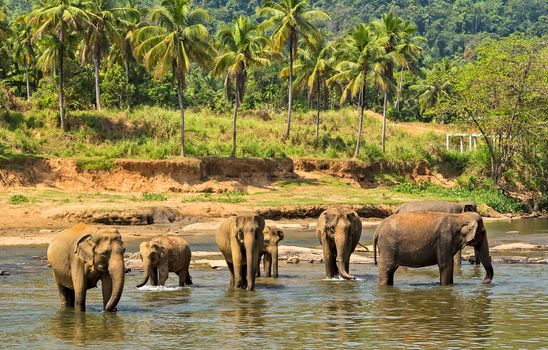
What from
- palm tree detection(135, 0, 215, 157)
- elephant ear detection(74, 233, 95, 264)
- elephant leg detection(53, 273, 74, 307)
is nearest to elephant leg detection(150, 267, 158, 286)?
elephant leg detection(53, 273, 74, 307)

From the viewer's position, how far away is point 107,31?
6912 cm

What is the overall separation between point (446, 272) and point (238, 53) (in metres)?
40.8

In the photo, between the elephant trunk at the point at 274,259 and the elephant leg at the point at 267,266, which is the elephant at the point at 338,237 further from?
the elephant leg at the point at 267,266

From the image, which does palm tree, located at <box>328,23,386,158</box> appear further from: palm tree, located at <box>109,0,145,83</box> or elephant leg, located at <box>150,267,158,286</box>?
elephant leg, located at <box>150,267,158,286</box>

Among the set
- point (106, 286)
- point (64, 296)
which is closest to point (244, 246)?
point (64, 296)

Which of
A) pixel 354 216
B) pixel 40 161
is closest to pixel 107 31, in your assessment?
pixel 40 161

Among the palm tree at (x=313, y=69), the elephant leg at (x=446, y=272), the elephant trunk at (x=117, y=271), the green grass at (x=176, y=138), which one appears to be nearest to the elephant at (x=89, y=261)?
the elephant trunk at (x=117, y=271)

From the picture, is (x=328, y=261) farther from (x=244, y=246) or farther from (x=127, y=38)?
(x=127, y=38)

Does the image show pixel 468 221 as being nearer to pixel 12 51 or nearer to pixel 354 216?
pixel 354 216

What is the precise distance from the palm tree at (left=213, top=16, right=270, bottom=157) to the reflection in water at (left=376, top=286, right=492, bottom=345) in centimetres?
3986

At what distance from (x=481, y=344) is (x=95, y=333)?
276 inches

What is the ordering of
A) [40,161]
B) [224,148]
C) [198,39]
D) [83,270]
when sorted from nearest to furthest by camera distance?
[83,270]
[40,161]
[198,39]
[224,148]

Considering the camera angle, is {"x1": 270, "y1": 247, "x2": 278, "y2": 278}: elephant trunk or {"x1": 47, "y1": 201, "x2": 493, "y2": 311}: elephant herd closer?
{"x1": 47, "y1": 201, "x2": 493, "y2": 311}: elephant herd

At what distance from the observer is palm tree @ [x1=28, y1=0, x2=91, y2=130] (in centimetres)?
5941
